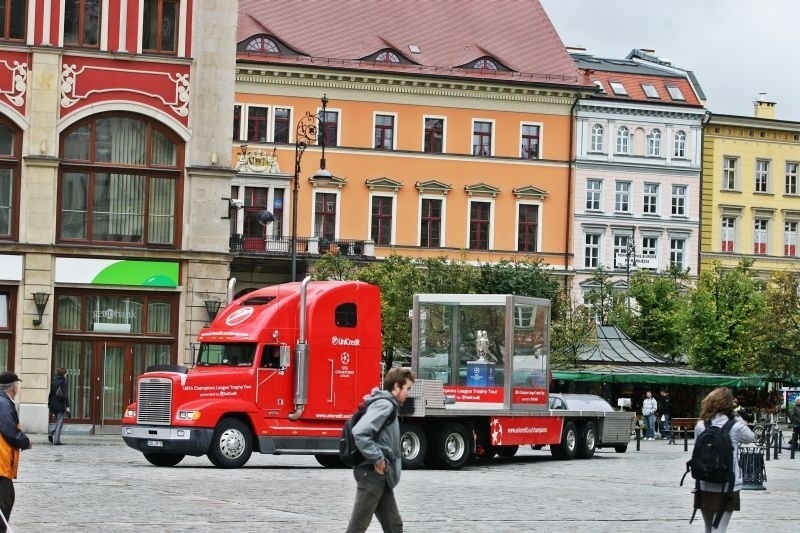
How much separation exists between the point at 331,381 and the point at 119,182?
13.6 m

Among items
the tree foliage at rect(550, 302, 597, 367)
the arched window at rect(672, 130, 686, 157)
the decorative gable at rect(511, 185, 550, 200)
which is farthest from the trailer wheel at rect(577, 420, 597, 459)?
the arched window at rect(672, 130, 686, 157)

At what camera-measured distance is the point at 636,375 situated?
53.7m

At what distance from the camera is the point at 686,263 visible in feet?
264

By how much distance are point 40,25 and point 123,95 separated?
2.69m

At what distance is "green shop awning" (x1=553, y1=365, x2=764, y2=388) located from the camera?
176ft

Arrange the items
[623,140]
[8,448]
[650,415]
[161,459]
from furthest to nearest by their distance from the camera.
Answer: [623,140]
[650,415]
[161,459]
[8,448]

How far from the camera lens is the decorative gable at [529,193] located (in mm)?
76062

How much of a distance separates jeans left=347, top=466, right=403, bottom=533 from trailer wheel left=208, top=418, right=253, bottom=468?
1572cm

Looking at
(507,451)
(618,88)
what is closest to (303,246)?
(618,88)

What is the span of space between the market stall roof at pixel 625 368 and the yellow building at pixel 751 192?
77.7 feet

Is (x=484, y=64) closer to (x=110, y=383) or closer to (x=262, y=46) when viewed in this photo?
(x=262, y=46)

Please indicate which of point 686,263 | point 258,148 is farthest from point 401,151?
point 686,263

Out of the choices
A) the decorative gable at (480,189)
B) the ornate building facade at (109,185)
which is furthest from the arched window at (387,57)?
the ornate building facade at (109,185)

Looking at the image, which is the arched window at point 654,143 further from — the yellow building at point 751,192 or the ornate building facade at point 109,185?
the ornate building facade at point 109,185
